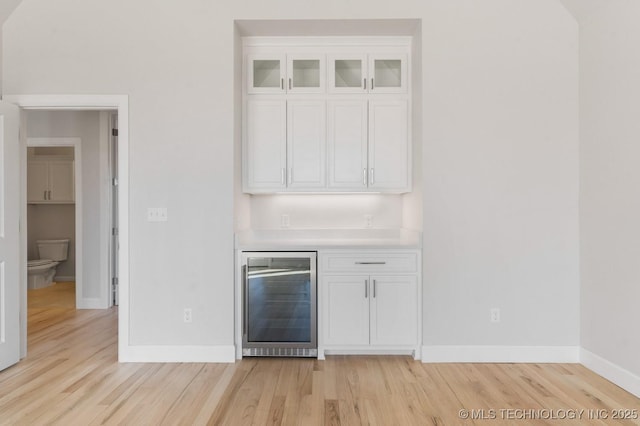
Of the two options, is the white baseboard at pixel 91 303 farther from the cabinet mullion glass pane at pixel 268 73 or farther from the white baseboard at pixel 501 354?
the white baseboard at pixel 501 354

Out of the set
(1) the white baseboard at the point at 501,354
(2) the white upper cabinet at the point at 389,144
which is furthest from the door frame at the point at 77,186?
(1) the white baseboard at the point at 501,354

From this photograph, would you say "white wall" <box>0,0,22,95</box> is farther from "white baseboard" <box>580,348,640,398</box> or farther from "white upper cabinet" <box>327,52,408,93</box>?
"white baseboard" <box>580,348,640,398</box>

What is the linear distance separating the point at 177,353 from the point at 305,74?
8.53ft

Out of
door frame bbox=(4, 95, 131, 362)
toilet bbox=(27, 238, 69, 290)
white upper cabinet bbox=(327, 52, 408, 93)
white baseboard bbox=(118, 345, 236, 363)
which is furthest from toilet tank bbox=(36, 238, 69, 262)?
white upper cabinet bbox=(327, 52, 408, 93)

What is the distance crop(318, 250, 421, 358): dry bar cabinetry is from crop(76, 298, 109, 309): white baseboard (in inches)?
128

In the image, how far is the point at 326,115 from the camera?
12.0ft

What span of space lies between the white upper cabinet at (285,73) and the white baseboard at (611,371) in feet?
9.98

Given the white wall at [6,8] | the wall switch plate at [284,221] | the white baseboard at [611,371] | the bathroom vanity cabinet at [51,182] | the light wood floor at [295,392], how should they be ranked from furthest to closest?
the bathroom vanity cabinet at [51,182]
the wall switch plate at [284,221]
the white wall at [6,8]
the white baseboard at [611,371]
the light wood floor at [295,392]

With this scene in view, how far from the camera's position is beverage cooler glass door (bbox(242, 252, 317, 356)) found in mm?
3350

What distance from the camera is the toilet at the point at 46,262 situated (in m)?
6.23

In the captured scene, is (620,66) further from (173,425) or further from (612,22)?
(173,425)

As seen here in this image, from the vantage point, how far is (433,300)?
329 cm

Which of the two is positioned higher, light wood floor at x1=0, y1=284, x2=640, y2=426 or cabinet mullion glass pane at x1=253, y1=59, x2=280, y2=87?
cabinet mullion glass pane at x1=253, y1=59, x2=280, y2=87

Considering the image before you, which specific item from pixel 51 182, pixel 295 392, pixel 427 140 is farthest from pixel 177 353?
pixel 51 182
